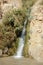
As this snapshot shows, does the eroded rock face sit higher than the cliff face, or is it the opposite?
the cliff face

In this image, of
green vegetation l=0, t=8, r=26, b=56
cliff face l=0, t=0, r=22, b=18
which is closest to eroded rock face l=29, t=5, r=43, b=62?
green vegetation l=0, t=8, r=26, b=56

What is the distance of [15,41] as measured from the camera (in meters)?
15.1

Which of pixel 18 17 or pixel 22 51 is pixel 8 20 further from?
pixel 22 51

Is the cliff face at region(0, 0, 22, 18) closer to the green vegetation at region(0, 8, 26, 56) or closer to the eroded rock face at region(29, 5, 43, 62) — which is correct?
the green vegetation at region(0, 8, 26, 56)

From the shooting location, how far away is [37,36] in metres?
13.4

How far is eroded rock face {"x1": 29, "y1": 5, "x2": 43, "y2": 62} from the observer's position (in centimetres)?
1273

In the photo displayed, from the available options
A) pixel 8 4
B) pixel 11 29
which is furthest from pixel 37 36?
pixel 8 4

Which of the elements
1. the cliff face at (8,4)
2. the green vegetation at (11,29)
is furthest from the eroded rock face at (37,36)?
the cliff face at (8,4)

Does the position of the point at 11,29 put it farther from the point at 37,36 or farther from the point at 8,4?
the point at 8,4

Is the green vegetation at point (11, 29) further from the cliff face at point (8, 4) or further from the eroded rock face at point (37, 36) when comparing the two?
the cliff face at point (8, 4)

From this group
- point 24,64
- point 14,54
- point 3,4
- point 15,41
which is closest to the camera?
point 24,64

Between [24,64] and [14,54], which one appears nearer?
[24,64]

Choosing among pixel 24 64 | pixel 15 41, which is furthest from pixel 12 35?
pixel 24 64

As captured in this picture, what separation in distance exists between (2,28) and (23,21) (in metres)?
1.74
